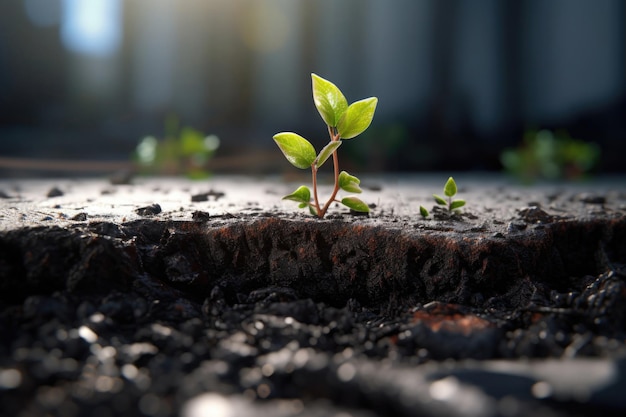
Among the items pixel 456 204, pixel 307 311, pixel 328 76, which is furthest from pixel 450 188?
pixel 328 76

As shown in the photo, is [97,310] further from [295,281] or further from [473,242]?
[473,242]

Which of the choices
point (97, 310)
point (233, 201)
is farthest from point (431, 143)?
point (97, 310)

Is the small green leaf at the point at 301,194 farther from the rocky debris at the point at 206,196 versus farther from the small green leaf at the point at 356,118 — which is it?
the rocky debris at the point at 206,196

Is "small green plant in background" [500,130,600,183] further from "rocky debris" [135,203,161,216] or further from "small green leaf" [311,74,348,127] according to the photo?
"rocky debris" [135,203,161,216]

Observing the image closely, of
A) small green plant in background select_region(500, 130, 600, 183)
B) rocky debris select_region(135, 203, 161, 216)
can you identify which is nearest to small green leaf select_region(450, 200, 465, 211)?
rocky debris select_region(135, 203, 161, 216)

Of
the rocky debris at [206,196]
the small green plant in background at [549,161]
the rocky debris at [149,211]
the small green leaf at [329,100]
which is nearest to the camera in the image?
the small green leaf at [329,100]

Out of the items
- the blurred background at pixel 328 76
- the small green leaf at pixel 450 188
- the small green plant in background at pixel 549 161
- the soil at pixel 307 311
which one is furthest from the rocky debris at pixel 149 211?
the blurred background at pixel 328 76
